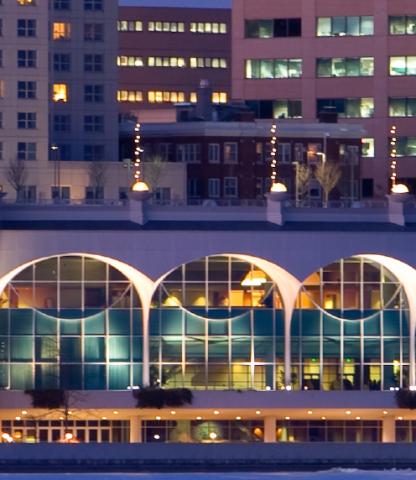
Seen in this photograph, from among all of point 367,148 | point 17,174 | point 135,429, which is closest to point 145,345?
point 135,429

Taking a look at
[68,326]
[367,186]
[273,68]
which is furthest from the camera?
[273,68]

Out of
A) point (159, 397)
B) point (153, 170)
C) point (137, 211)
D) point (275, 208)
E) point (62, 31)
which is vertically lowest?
point (159, 397)

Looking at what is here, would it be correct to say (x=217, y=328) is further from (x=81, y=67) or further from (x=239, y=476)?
(x=81, y=67)

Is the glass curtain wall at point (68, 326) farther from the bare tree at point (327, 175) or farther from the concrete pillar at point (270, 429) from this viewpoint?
the bare tree at point (327, 175)

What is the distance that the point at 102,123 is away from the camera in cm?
16975

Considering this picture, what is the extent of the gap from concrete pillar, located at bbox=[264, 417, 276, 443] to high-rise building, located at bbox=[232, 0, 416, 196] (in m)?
55.2

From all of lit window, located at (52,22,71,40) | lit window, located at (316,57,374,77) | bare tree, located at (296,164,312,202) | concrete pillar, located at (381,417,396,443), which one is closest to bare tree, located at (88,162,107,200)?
bare tree, located at (296,164,312,202)

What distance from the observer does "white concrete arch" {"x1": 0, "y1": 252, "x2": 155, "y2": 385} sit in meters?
114

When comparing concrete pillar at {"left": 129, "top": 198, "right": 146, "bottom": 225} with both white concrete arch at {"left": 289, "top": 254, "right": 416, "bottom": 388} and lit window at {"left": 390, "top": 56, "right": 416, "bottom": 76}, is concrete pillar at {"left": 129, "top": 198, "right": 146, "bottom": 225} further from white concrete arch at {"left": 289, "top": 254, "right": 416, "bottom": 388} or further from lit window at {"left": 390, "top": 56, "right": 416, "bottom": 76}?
lit window at {"left": 390, "top": 56, "right": 416, "bottom": 76}

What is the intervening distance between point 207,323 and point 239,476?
29.8ft

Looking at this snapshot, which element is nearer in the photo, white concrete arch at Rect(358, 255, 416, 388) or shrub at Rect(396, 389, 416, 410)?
shrub at Rect(396, 389, 416, 410)

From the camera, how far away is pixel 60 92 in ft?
563

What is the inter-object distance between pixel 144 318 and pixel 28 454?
8272 millimetres

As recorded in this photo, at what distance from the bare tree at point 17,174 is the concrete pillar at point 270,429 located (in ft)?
117
